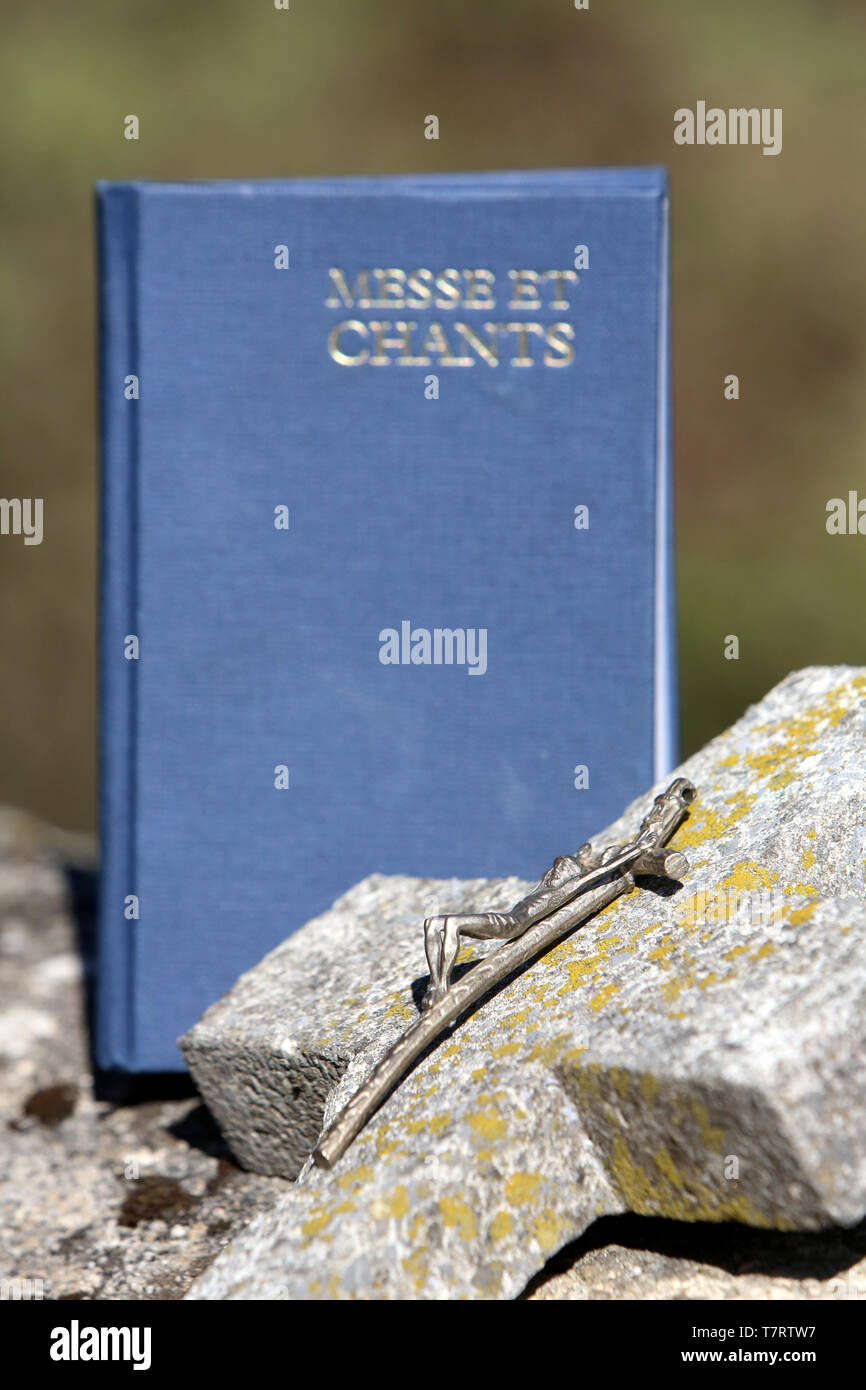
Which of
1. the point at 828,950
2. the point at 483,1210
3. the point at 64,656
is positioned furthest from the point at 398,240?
the point at 64,656

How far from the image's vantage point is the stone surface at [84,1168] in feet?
5.66

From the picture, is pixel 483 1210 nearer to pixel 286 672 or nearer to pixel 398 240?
pixel 286 672

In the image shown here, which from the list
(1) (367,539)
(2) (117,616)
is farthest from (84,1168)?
(1) (367,539)

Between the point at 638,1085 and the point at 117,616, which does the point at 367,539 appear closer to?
the point at 117,616

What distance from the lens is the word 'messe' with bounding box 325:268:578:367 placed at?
81.9 inches

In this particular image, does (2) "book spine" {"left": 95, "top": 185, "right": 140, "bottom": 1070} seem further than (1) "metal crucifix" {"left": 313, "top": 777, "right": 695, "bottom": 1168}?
Yes

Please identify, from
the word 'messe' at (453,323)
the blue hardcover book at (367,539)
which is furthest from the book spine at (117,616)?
the word 'messe' at (453,323)

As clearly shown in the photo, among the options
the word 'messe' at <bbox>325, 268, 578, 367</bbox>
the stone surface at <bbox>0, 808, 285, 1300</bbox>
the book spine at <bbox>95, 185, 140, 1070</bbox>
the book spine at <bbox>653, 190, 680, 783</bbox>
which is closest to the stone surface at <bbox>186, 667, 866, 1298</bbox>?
the stone surface at <bbox>0, 808, 285, 1300</bbox>

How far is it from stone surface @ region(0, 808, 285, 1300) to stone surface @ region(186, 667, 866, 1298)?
0.33m

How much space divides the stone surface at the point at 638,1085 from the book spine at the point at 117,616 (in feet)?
2.24

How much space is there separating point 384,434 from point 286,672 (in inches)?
15.5

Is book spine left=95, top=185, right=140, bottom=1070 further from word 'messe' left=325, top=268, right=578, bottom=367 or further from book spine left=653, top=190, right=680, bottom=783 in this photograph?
book spine left=653, top=190, right=680, bottom=783

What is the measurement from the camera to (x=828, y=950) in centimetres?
132

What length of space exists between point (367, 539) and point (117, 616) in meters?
0.41
